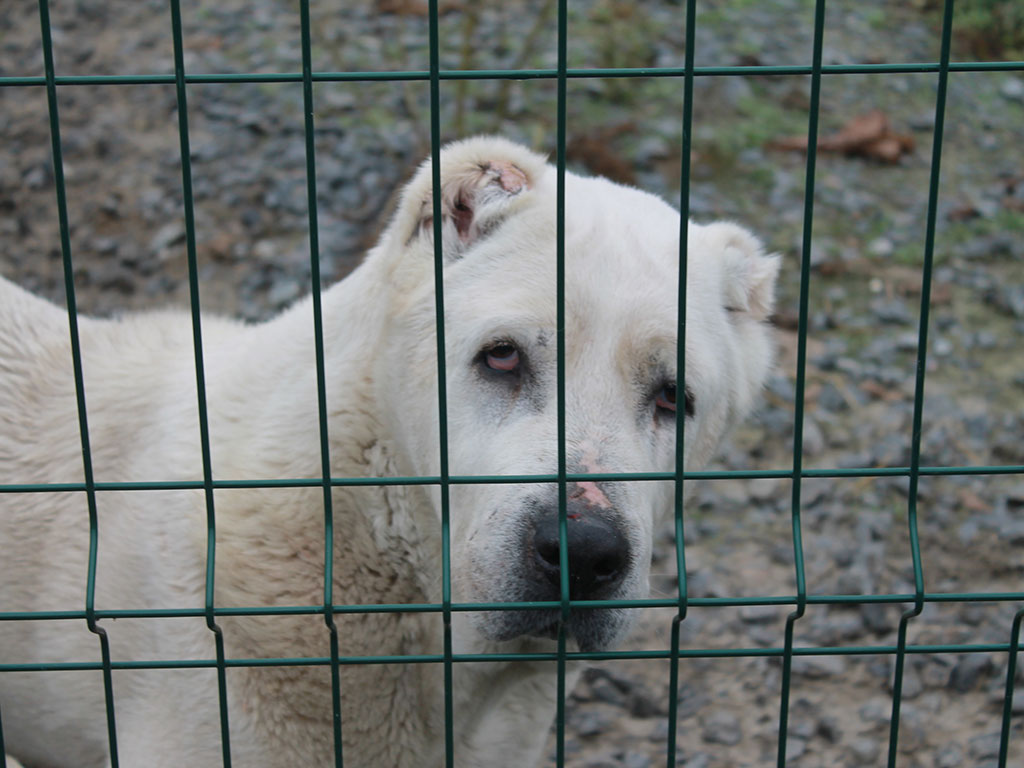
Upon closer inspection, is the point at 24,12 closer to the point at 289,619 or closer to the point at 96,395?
the point at 96,395

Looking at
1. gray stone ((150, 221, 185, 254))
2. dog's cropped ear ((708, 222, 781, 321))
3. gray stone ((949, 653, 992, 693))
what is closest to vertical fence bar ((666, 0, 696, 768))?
dog's cropped ear ((708, 222, 781, 321))

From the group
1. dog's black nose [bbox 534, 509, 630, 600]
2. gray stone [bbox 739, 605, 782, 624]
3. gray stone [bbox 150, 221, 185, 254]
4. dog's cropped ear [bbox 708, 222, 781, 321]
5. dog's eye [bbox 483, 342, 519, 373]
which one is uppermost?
dog's cropped ear [bbox 708, 222, 781, 321]

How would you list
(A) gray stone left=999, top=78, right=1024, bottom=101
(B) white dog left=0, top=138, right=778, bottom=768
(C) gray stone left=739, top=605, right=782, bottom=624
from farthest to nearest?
1. (A) gray stone left=999, top=78, right=1024, bottom=101
2. (C) gray stone left=739, top=605, right=782, bottom=624
3. (B) white dog left=0, top=138, right=778, bottom=768

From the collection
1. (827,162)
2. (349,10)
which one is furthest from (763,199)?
(349,10)

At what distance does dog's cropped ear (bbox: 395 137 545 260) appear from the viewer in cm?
301

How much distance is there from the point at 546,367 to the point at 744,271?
781 mm

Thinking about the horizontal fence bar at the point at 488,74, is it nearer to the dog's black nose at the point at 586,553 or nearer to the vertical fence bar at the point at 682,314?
the vertical fence bar at the point at 682,314

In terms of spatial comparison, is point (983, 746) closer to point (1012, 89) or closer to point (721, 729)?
point (721, 729)

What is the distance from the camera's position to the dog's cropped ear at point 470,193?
9.87 ft

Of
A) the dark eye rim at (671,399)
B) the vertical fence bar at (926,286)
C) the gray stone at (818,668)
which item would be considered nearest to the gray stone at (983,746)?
the gray stone at (818,668)

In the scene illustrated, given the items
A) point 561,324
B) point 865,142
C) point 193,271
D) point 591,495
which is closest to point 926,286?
point 561,324

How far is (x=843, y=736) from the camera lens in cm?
432

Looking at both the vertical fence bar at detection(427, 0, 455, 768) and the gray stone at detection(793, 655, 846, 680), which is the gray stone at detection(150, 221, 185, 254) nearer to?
the gray stone at detection(793, 655, 846, 680)

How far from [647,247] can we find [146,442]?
1381 millimetres
